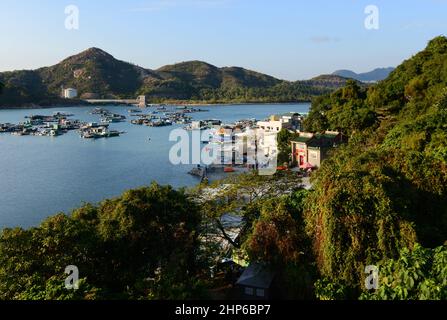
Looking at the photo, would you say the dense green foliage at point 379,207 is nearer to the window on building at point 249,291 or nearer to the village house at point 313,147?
the window on building at point 249,291

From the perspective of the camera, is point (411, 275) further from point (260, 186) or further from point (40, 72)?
point (40, 72)

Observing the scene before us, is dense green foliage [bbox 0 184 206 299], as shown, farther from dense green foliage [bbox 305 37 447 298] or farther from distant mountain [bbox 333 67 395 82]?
distant mountain [bbox 333 67 395 82]

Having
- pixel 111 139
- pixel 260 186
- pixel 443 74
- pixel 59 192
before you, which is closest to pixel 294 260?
pixel 260 186

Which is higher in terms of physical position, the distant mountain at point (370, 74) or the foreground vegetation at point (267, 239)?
the distant mountain at point (370, 74)

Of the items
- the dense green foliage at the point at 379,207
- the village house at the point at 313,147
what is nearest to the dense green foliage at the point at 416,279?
the dense green foliage at the point at 379,207

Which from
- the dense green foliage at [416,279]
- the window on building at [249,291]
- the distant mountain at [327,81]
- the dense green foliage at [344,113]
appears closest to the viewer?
the dense green foliage at [416,279]

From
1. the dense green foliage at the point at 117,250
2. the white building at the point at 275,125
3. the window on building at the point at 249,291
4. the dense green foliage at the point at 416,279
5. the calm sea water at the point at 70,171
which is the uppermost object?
the white building at the point at 275,125
